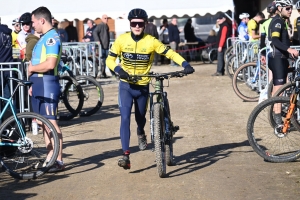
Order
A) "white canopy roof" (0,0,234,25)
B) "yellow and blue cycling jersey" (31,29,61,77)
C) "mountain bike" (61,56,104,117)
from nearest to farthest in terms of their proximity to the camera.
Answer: "yellow and blue cycling jersey" (31,29,61,77) < "mountain bike" (61,56,104,117) < "white canopy roof" (0,0,234,25)

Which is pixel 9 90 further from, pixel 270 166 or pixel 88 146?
pixel 270 166

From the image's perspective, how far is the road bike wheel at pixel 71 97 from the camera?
13422 mm

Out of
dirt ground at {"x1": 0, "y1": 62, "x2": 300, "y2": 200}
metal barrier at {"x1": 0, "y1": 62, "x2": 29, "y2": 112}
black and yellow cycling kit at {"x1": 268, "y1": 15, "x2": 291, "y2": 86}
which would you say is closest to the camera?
dirt ground at {"x1": 0, "y1": 62, "x2": 300, "y2": 200}

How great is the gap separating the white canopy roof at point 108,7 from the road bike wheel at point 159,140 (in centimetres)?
1726

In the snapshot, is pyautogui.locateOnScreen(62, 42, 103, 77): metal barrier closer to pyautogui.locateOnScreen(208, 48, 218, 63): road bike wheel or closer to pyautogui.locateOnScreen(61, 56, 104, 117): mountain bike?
pyautogui.locateOnScreen(61, 56, 104, 117): mountain bike

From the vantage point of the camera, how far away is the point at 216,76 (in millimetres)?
21938

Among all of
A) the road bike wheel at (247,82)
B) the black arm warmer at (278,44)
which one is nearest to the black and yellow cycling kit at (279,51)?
the black arm warmer at (278,44)

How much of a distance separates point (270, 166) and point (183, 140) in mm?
2291

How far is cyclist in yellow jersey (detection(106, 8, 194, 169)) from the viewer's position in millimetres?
8492

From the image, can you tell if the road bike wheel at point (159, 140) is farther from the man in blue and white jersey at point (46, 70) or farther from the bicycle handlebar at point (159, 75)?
the man in blue and white jersey at point (46, 70)

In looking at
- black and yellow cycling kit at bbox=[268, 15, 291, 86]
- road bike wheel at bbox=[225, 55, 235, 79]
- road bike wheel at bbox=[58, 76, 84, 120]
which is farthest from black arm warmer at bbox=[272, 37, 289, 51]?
road bike wheel at bbox=[225, 55, 235, 79]

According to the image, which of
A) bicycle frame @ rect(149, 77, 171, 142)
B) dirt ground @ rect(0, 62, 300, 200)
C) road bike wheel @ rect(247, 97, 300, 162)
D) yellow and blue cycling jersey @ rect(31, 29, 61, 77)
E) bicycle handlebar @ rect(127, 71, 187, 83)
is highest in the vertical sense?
yellow and blue cycling jersey @ rect(31, 29, 61, 77)

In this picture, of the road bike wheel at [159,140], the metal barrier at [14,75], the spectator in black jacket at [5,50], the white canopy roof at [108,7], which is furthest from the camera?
the white canopy roof at [108,7]

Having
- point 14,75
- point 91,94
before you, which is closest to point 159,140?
point 14,75
